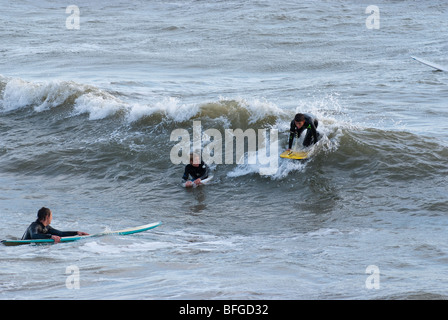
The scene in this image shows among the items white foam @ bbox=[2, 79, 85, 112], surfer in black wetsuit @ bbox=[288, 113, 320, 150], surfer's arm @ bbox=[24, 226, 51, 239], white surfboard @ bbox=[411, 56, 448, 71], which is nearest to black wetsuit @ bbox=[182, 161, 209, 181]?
surfer in black wetsuit @ bbox=[288, 113, 320, 150]

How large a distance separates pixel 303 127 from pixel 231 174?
183cm

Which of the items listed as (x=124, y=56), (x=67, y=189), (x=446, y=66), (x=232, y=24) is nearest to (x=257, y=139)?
(x=67, y=189)

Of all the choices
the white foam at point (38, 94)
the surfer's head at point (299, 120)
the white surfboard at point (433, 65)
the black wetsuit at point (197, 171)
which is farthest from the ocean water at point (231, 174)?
the surfer's head at point (299, 120)

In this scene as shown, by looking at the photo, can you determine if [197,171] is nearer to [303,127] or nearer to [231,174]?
[231,174]

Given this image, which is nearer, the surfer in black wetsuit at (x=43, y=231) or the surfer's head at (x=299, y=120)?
the surfer in black wetsuit at (x=43, y=231)

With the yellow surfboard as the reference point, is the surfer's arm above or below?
below

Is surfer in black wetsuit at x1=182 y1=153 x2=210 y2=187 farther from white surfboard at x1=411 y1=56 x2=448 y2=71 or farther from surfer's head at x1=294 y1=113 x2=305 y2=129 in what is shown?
white surfboard at x1=411 y1=56 x2=448 y2=71

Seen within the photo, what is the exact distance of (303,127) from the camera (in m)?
11.7

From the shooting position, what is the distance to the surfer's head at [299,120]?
1133 cm

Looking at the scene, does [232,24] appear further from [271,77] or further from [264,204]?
[264,204]

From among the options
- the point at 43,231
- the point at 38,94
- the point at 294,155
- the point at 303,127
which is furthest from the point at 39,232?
the point at 38,94

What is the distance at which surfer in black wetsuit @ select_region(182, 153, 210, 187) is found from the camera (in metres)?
11.8

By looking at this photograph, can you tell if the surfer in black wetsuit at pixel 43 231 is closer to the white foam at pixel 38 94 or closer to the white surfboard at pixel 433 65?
the white foam at pixel 38 94
